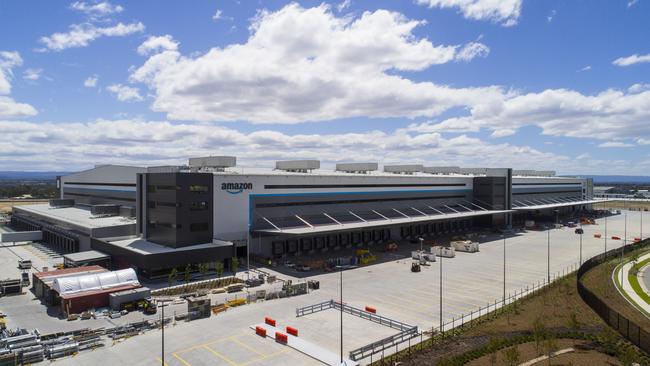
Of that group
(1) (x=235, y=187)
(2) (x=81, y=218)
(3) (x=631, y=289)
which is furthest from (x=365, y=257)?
(2) (x=81, y=218)

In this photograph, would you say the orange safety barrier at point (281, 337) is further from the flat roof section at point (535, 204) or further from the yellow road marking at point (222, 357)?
the flat roof section at point (535, 204)

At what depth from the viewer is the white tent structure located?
4334cm

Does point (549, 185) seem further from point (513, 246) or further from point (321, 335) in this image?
point (321, 335)

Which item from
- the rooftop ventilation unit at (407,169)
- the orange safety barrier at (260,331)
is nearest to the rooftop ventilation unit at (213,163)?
the orange safety barrier at (260,331)

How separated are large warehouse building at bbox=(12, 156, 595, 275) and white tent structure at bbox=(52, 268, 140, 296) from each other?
18.7 feet

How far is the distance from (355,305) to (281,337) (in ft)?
40.3

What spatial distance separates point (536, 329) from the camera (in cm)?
3481

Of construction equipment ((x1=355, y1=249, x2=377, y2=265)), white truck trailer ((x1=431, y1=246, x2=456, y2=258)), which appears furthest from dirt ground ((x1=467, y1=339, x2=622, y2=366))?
white truck trailer ((x1=431, y1=246, x2=456, y2=258))

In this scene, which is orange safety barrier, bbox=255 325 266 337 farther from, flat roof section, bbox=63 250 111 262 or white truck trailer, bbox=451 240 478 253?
white truck trailer, bbox=451 240 478 253

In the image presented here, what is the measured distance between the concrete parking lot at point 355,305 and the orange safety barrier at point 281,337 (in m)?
0.54

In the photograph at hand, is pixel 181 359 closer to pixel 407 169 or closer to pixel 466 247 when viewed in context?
pixel 466 247

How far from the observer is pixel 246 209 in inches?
2665

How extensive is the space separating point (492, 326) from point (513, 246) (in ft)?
165

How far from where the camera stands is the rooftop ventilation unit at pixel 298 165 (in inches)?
3396
